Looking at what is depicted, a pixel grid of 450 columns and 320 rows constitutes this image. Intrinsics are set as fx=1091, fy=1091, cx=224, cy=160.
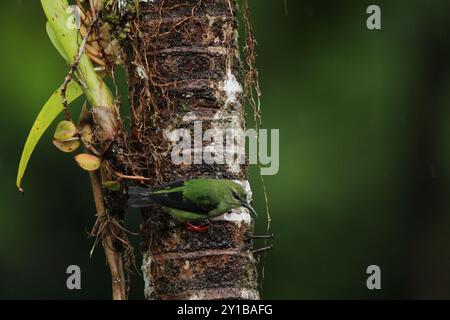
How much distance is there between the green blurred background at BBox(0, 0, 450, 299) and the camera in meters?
9.23

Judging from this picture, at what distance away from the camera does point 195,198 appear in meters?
4.23

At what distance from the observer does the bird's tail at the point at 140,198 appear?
4.30 meters

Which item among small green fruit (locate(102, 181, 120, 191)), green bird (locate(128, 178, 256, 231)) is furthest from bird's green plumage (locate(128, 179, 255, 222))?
small green fruit (locate(102, 181, 120, 191))

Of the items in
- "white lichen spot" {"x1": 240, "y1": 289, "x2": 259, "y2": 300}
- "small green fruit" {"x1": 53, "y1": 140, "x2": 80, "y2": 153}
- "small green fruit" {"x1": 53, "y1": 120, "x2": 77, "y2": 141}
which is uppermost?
"small green fruit" {"x1": 53, "y1": 120, "x2": 77, "y2": 141}

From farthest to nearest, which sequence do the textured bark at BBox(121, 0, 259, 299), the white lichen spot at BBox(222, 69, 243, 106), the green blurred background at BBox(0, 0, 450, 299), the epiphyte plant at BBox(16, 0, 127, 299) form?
the green blurred background at BBox(0, 0, 450, 299) < the epiphyte plant at BBox(16, 0, 127, 299) < the white lichen spot at BBox(222, 69, 243, 106) < the textured bark at BBox(121, 0, 259, 299)

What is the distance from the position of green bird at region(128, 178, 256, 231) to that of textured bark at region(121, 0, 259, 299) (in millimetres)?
41

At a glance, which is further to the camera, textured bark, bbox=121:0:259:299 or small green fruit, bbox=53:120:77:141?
small green fruit, bbox=53:120:77:141

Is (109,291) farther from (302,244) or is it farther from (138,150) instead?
(138,150)

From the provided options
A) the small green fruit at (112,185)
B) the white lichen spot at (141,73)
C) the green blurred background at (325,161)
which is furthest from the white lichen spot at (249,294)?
the green blurred background at (325,161)

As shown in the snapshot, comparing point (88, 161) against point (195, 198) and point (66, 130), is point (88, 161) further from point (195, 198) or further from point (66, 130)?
point (195, 198)

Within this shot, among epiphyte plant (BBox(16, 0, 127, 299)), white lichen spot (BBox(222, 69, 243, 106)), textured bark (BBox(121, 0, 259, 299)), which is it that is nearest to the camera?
textured bark (BBox(121, 0, 259, 299))

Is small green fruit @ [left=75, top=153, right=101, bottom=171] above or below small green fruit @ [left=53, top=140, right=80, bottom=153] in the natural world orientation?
below

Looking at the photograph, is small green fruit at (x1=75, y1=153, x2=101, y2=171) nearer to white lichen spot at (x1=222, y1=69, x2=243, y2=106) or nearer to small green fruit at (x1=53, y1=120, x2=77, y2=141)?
small green fruit at (x1=53, y1=120, x2=77, y2=141)

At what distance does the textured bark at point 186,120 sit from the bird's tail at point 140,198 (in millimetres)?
60
